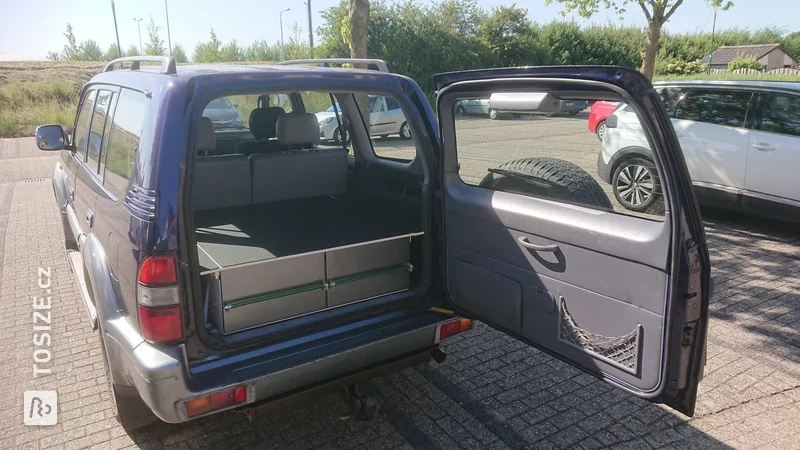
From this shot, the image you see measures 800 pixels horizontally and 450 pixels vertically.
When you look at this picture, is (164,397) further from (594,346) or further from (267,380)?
(594,346)

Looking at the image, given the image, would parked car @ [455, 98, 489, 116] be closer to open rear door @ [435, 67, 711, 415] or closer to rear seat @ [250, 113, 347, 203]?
open rear door @ [435, 67, 711, 415]

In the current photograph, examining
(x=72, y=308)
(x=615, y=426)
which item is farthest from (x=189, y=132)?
(x=72, y=308)

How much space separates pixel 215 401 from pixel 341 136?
2.73 meters

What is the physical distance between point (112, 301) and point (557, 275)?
80.0 inches

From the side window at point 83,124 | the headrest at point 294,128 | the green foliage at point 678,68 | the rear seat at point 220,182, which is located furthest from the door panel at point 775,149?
the green foliage at point 678,68

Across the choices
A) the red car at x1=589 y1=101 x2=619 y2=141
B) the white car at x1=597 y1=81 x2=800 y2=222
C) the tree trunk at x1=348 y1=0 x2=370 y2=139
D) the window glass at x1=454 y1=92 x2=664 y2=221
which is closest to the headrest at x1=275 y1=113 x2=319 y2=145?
the window glass at x1=454 y1=92 x2=664 y2=221


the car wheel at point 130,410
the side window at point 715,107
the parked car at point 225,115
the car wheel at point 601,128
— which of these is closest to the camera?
the car wheel at point 130,410

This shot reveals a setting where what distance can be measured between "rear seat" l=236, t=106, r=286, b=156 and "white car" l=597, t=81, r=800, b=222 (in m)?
3.36

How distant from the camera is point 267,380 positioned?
2451 mm

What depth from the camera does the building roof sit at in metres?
44.6

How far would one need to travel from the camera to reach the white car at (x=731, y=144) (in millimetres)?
6176

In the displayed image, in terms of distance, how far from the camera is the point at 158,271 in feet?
7.61

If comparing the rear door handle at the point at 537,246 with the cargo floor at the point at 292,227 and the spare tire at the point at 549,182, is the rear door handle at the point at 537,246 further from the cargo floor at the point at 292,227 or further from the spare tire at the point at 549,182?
the cargo floor at the point at 292,227

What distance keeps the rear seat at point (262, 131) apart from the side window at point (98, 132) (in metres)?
1.27
